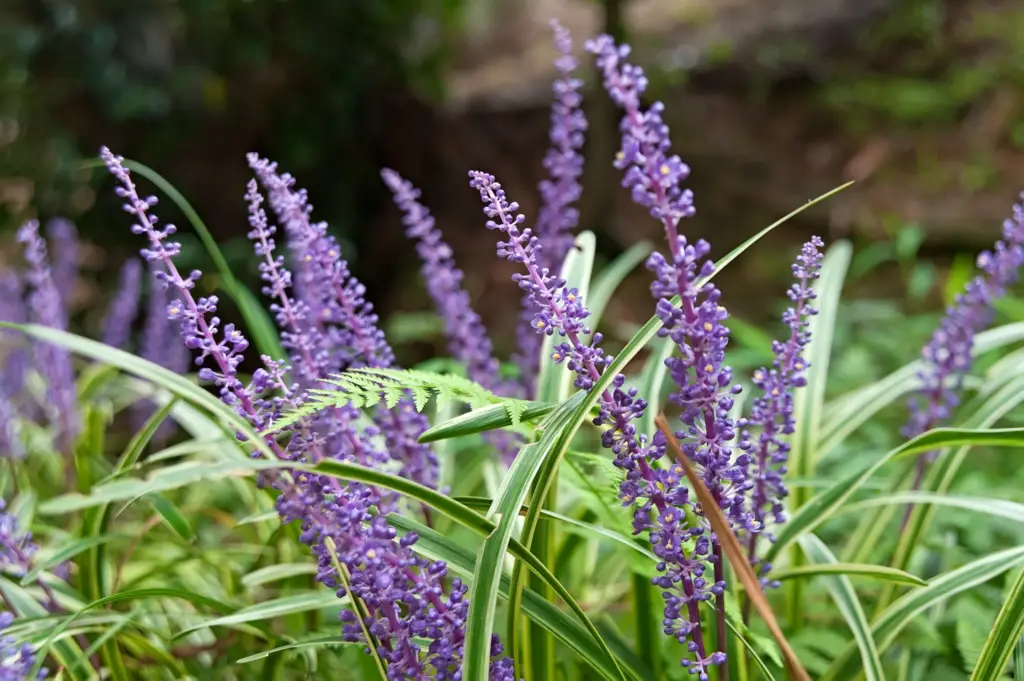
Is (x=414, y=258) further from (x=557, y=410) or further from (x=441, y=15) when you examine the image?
(x=557, y=410)

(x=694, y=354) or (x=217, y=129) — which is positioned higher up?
(x=217, y=129)

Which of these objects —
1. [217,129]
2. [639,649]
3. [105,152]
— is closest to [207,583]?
[639,649]

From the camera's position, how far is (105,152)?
90 centimetres

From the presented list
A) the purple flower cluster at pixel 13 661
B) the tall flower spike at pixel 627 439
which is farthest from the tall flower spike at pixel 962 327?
the purple flower cluster at pixel 13 661

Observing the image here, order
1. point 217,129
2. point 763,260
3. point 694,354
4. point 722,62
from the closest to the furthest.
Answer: point 694,354
point 763,260
point 217,129
point 722,62

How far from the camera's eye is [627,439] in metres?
0.88

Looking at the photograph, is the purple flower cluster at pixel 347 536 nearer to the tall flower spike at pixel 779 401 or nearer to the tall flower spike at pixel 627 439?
the tall flower spike at pixel 627 439

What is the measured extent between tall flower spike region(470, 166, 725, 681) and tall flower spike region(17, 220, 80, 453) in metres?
1.24

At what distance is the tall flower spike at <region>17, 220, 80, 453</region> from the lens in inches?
71.7

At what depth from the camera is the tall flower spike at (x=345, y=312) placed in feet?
3.59

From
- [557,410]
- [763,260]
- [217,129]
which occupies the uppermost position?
[217,129]

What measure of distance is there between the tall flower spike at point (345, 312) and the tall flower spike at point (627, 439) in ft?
0.86

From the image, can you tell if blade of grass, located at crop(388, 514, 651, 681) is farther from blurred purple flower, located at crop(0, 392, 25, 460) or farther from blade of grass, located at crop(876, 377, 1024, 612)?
blurred purple flower, located at crop(0, 392, 25, 460)

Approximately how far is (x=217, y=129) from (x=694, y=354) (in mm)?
4414
